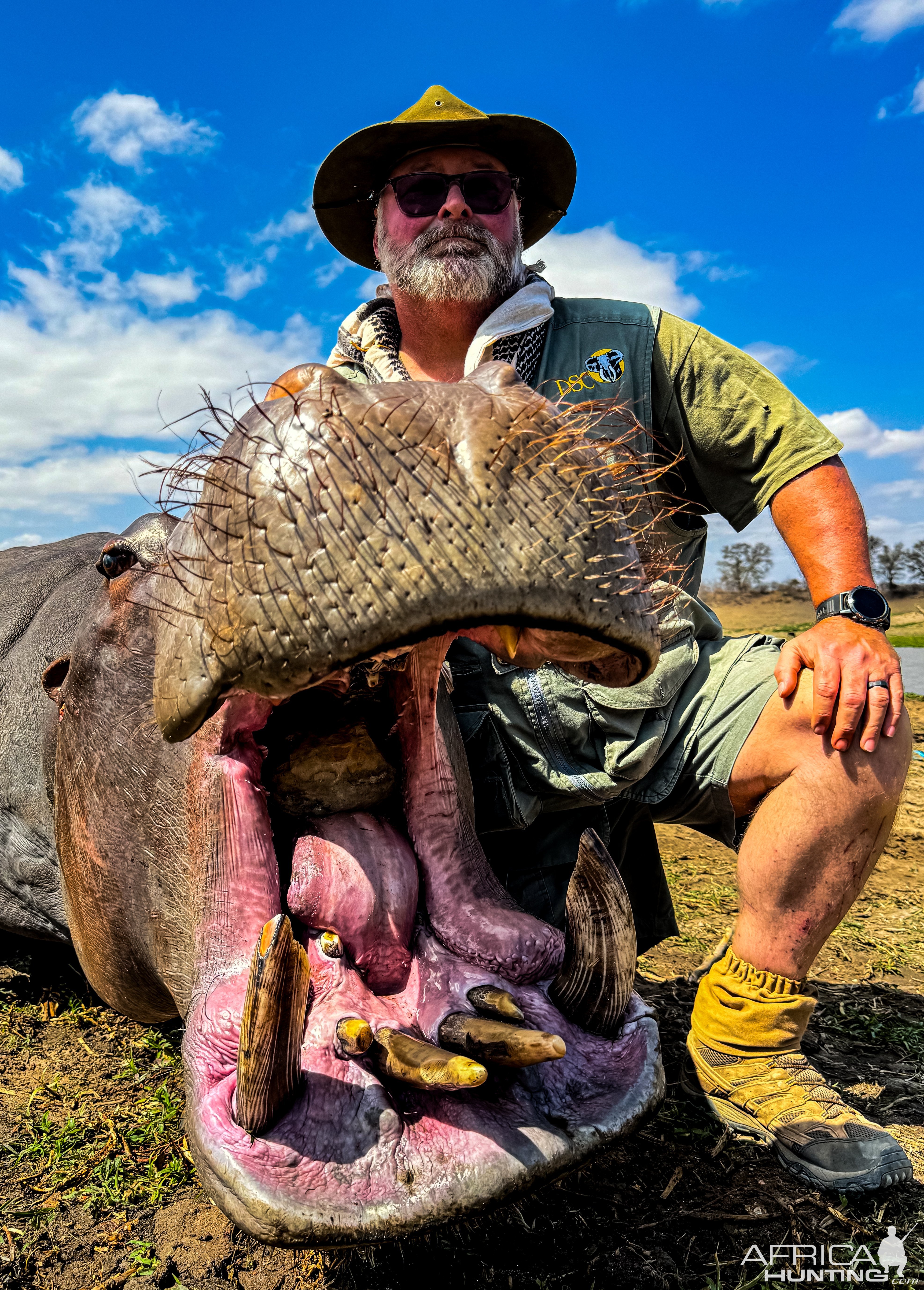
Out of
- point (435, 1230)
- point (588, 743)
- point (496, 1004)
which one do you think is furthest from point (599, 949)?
point (588, 743)

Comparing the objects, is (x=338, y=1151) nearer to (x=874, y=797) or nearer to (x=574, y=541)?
(x=574, y=541)

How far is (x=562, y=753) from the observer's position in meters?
3.04

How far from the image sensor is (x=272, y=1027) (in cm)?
140

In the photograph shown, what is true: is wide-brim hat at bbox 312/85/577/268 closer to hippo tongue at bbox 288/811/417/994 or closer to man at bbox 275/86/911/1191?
man at bbox 275/86/911/1191

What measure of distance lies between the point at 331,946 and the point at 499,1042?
0.41m

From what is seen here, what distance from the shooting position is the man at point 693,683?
108 inches

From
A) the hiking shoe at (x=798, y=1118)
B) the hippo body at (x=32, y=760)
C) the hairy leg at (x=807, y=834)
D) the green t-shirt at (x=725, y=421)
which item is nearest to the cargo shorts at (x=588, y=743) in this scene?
the hairy leg at (x=807, y=834)

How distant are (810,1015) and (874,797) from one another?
80 centimetres

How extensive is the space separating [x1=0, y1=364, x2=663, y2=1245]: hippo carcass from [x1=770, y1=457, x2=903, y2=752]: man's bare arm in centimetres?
124

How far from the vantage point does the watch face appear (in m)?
2.88

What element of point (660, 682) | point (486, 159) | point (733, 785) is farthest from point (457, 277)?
point (733, 785)

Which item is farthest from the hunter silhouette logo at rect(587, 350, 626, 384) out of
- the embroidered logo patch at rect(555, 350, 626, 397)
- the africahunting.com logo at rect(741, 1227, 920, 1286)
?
the africahunting.com logo at rect(741, 1227, 920, 1286)

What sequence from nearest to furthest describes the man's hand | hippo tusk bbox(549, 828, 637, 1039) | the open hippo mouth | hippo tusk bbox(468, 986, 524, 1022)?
the open hippo mouth, hippo tusk bbox(468, 986, 524, 1022), hippo tusk bbox(549, 828, 637, 1039), the man's hand

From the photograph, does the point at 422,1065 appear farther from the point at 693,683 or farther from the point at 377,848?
the point at 693,683
